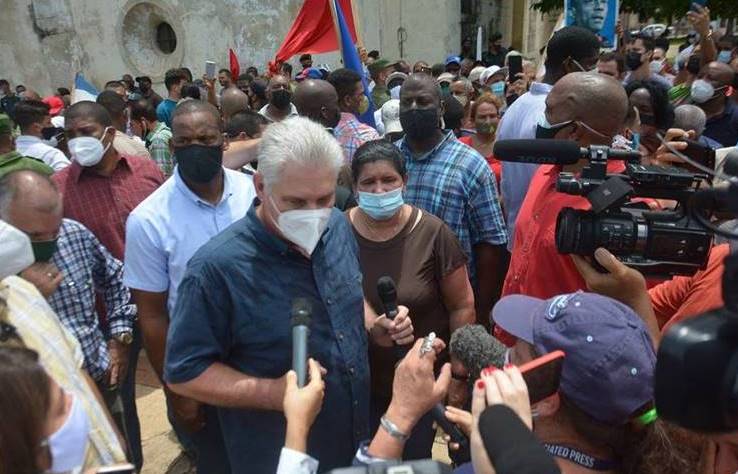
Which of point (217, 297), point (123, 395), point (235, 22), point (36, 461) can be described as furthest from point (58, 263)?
point (235, 22)

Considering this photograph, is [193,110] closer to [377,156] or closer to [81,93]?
[377,156]

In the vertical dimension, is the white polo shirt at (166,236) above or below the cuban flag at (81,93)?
below

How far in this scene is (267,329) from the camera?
6.08 ft

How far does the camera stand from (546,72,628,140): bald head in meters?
2.27

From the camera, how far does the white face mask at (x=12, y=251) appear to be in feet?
6.55

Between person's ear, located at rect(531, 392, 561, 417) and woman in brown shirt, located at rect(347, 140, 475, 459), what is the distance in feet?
3.72

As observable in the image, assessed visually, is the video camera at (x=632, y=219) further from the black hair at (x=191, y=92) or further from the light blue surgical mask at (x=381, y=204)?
the black hair at (x=191, y=92)

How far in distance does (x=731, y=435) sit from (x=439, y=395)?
801mm

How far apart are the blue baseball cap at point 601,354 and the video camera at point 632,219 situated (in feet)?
1.03

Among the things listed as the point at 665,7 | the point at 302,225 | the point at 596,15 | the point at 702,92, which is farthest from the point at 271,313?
the point at 665,7

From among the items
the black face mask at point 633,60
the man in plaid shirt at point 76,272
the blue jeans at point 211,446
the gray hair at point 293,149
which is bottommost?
the blue jeans at point 211,446

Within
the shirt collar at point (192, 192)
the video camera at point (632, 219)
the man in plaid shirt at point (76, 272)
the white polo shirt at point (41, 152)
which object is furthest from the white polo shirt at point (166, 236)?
the white polo shirt at point (41, 152)

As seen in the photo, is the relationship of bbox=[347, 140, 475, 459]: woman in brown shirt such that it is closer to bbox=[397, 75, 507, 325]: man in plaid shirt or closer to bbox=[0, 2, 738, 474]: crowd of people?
bbox=[0, 2, 738, 474]: crowd of people

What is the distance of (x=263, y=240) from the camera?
1894mm
